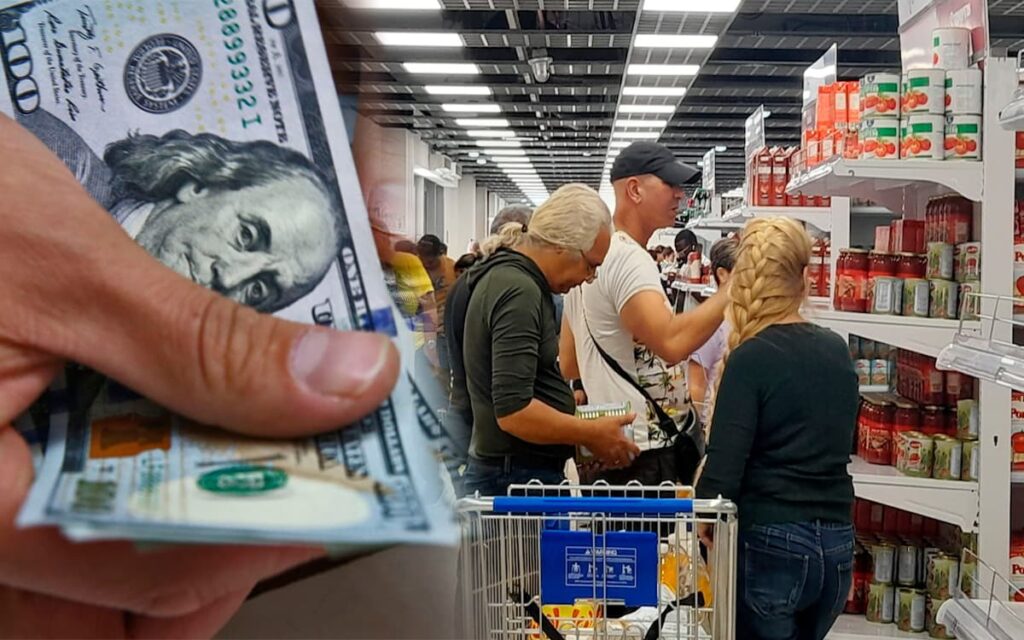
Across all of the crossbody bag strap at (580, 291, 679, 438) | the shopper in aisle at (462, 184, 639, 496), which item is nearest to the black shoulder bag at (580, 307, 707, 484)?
the crossbody bag strap at (580, 291, 679, 438)

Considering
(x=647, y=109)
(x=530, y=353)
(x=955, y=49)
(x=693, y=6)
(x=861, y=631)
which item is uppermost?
(x=647, y=109)

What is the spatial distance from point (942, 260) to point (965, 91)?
47 cm

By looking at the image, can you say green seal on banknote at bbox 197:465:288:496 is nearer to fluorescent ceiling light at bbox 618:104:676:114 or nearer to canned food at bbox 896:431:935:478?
canned food at bbox 896:431:935:478

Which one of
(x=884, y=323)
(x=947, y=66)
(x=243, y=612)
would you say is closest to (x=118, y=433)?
(x=243, y=612)

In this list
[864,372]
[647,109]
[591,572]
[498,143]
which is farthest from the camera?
[498,143]

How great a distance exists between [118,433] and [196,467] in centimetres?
5

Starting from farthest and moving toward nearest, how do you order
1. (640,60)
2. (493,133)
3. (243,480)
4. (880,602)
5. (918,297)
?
(493,133)
(640,60)
(880,602)
(918,297)
(243,480)

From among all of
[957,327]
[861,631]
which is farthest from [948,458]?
[861,631]

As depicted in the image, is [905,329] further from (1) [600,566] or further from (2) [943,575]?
(1) [600,566]

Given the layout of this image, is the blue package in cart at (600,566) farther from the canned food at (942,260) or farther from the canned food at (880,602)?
the canned food at (880,602)

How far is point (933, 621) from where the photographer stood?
271cm

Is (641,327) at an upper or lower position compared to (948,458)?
upper

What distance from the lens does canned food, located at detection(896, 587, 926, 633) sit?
8.96ft

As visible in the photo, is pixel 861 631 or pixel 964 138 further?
pixel 861 631
